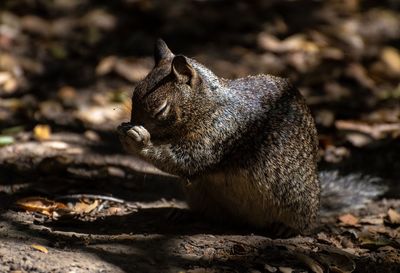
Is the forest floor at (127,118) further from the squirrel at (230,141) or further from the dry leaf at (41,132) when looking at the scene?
the squirrel at (230,141)

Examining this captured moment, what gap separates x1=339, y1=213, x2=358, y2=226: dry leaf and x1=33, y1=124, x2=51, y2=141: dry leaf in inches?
107

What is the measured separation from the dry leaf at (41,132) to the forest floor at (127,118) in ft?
0.06

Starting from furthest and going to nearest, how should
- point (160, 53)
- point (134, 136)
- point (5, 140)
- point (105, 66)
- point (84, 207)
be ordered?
1. point (105, 66)
2. point (5, 140)
3. point (84, 207)
4. point (160, 53)
5. point (134, 136)

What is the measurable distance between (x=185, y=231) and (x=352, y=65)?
13.7 feet

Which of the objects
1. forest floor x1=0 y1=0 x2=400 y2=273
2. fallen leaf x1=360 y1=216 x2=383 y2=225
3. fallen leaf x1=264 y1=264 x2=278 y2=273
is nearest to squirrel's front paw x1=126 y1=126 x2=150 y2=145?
forest floor x1=0 y1=0 x2=400 y2=273

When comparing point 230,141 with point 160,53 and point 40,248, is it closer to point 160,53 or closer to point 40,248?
point 160,53

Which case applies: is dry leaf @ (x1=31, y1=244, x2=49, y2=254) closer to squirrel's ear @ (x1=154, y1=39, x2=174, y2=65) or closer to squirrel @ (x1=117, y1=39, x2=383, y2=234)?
squirrel @ (x1=117, y1=39, x2=383, y2=234)

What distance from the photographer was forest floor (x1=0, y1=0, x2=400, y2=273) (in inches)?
177

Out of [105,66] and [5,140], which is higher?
[105,66]

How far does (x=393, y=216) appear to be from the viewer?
5.52 metres

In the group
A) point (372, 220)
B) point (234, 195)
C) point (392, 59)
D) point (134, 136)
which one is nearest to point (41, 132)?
point (134, 136)

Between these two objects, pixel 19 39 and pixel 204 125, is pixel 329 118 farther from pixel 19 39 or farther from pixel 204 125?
pixel 19 39

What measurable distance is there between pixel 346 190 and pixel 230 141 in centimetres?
138

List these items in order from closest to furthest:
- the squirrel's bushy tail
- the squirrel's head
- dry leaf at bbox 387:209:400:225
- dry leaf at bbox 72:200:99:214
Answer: the squirrel's head < dry leaf at bbox 72:200:99:214 < dry leaf at bbox 387:209:400:225 < the squirrel's bushy tail
